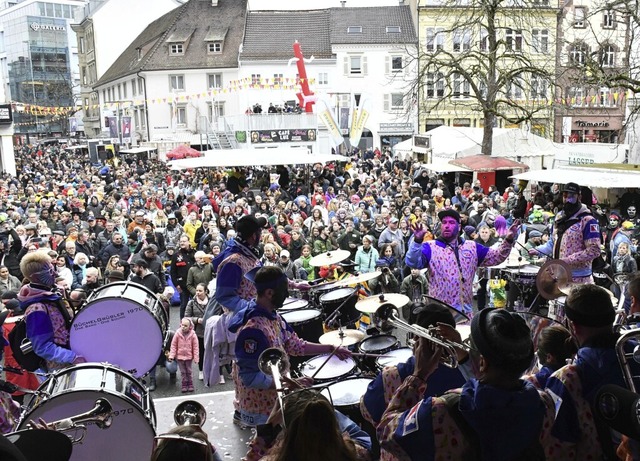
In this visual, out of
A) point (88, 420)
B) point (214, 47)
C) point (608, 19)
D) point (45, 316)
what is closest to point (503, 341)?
point (88, 420)

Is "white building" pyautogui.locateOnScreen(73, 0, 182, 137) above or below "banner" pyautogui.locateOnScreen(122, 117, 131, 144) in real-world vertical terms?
above

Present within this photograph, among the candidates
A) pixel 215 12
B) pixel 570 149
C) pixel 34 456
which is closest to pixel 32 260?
pixel 34 456

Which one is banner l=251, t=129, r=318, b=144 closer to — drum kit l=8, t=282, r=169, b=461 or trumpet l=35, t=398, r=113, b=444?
drum kit l=8, t=282, r=169, b=461

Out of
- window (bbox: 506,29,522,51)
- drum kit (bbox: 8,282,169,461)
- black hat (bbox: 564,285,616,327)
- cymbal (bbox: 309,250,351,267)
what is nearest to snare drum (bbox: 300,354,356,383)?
drum kit (bbox: 8,282,169,461)

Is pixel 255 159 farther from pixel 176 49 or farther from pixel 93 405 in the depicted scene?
pixel 176 49

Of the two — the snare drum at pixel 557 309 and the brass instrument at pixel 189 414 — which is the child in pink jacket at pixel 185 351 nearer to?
the snare drum at pixel 557 309

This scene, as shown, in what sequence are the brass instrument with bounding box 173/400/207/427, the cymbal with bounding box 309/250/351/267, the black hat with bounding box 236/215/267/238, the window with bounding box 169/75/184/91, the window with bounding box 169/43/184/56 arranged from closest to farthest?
the brass instrument with bounding box 173/400/207/427, the black hat with bounding box 236/215/267/238, the cymbal with bounding box 309/250/351/267, the window with bounding box 169/75/184/91, the window with bounding box 169/43/184/56

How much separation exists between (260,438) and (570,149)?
2231 centimetres

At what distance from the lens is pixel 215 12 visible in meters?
48.7

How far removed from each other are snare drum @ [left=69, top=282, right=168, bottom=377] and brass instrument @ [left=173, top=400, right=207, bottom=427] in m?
1.90

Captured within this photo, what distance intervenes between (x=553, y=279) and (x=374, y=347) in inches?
75.9

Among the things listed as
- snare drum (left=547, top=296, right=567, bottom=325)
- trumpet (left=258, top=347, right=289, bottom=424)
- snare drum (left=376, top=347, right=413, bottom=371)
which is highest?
trumpet (left=258, top=347, right=289, bottom=424)

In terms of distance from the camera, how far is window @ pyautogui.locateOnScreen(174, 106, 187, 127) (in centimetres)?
4659

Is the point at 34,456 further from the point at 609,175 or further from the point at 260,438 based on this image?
the point at 609,175
